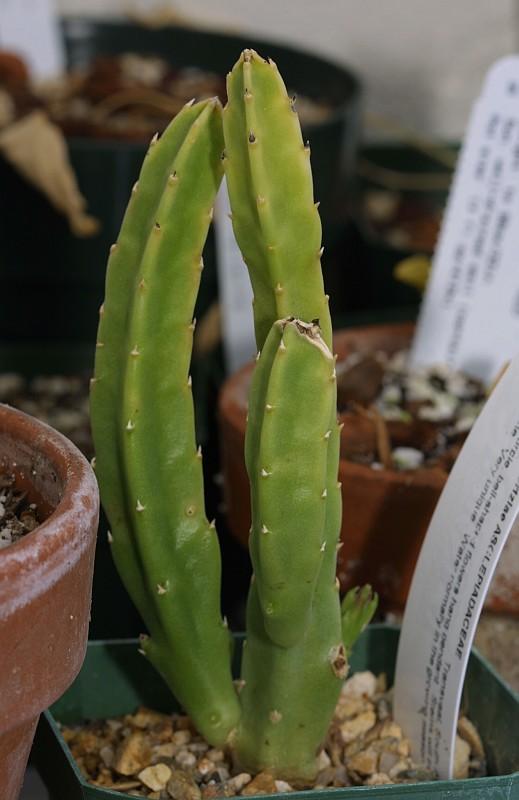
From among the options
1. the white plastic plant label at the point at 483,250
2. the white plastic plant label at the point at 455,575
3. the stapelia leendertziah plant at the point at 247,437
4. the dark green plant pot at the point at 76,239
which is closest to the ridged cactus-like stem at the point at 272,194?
the stapelia leendertziah plant at the point at 247,437

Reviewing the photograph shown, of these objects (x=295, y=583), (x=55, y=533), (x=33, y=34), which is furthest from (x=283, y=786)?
(x=33, y=34)

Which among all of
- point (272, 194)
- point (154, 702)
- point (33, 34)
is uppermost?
point (272, 194)

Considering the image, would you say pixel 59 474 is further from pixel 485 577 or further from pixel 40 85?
pixel 40 85

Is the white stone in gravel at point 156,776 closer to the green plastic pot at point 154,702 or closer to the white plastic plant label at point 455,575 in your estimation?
the green plastic pot at point 154,702

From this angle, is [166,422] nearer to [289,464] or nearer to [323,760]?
[289,464]

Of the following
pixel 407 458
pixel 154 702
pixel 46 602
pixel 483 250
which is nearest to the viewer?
pixel 46 602

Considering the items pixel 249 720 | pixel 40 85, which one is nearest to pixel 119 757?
pixel 249 720

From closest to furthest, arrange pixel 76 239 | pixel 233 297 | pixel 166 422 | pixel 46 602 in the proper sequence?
pixel 46 602
pixel 166 422
pixel 233 297
pixel 76 239
